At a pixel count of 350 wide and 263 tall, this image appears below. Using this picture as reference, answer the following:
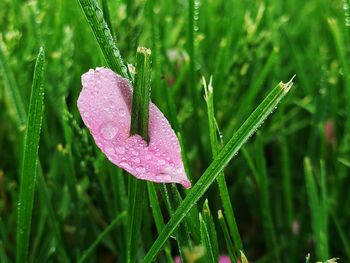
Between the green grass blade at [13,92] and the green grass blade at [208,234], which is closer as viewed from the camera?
the green grass blade at [208,234]

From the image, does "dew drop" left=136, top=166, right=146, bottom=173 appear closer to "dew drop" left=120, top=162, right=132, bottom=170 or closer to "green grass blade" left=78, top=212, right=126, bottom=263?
"dew drop" left=120, top=162, right=132, bottom=170

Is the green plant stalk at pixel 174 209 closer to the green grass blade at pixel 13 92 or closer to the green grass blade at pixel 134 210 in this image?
the green grass blade at pixel 134 210

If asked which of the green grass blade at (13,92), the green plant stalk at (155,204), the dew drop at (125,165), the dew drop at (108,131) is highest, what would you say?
the green grass blade at (13,92)

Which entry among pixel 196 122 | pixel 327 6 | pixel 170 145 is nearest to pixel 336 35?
pixel 196 122

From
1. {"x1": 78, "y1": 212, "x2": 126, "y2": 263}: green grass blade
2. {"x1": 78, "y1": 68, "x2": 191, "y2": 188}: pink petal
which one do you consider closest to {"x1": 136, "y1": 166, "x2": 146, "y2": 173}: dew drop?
{"x1": 78, "y1": 68, "x2": 191, "y2": 188}: pink petal

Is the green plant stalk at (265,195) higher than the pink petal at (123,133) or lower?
lower

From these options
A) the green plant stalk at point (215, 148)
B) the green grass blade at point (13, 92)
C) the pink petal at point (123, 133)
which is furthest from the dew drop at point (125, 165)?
the green grass blade at point (13, 92)
